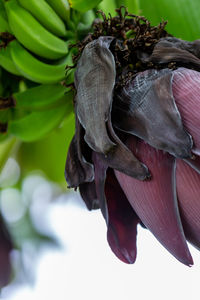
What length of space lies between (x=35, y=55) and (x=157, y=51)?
7.9 inches

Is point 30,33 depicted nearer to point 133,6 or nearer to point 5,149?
point 133,6

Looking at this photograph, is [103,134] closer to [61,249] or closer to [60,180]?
[60,180]

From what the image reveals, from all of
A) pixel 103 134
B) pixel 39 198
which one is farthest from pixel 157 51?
pixel 39 198

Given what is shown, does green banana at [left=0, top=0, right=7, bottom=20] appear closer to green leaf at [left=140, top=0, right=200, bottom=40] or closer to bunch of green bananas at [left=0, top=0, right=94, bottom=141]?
bunch of green bananas at [left=0, top=0, right=94, bottom=141]

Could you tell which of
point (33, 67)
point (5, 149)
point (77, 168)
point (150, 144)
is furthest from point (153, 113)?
point (5, 149)

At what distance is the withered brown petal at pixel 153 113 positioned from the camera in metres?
0.46

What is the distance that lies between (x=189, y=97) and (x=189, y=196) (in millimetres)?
97

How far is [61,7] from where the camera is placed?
68cm

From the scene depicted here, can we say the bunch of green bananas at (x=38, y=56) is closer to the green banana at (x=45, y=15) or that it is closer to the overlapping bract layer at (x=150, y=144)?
the green banana at (x=45, y=15)

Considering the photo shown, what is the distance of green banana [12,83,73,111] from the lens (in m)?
0.69

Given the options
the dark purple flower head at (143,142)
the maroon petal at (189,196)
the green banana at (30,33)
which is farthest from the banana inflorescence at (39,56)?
the maroon petal at (189,196)

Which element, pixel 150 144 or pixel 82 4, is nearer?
pixel 150 144

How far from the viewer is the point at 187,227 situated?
0.49 metres

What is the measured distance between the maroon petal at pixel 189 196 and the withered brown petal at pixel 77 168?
0.12 m
